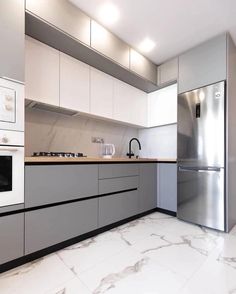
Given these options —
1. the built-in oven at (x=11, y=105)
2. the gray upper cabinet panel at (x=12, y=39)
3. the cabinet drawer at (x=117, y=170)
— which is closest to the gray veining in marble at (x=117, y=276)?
the cabinet drawer at (x=117, y=170)

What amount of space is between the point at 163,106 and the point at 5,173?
230 cm

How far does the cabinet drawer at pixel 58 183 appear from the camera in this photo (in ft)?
4.70

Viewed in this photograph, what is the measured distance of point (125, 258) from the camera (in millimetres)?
1507

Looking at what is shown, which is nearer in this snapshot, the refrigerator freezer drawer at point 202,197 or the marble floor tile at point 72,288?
the marble floor tile at point 72,288

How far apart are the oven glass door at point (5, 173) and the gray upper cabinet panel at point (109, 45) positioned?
1416 mm

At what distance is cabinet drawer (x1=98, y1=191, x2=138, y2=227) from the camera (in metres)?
1.97

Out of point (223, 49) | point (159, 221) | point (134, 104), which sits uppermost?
point (223, 49)

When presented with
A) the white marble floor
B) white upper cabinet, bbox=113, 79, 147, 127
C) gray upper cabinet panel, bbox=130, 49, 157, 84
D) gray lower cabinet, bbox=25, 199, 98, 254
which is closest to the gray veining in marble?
the white marble floor

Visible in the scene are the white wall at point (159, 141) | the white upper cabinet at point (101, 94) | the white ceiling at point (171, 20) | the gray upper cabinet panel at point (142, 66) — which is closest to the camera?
the white ceiling at point (171, 20)

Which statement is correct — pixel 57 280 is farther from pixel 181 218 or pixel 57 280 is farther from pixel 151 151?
pixel 151 151

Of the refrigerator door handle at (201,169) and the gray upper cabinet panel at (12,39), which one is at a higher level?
the gray upper cabinet panel at (12,39)

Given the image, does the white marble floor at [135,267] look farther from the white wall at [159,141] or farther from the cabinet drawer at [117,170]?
the white wall at [159,141]

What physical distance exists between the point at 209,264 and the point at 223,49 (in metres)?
2.18

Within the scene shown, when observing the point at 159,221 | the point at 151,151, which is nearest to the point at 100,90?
the point at 151,151
